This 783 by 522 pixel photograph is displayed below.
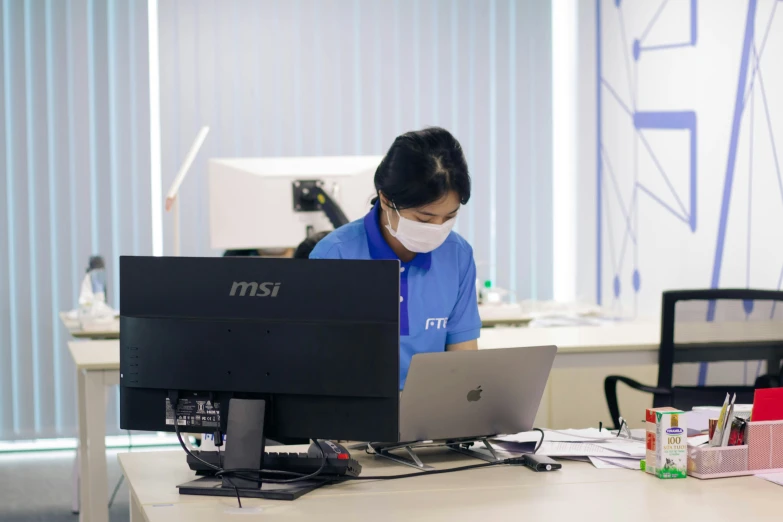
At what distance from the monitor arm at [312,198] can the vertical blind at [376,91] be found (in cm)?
195

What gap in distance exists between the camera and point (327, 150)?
5.01 metres

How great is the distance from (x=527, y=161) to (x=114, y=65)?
93.1 inches

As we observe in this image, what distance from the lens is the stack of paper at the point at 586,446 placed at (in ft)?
5.96

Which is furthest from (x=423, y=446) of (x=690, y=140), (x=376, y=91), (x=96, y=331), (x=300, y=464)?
(x=376, y=91)

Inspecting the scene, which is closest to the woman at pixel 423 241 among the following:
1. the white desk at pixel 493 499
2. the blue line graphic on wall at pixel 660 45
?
the white desk at pixel 493 499

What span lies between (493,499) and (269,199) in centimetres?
168

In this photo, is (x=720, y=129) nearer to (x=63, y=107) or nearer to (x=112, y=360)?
(x=112, y=360)

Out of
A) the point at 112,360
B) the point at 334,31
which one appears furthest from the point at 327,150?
the point at 112,360

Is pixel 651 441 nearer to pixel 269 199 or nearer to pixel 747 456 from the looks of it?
pixel 747 456

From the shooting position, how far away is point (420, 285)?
210 centimetres

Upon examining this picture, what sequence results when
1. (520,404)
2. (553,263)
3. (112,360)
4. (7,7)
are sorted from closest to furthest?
1. (520,404)
2. (112,360)
3. (7,7)
4. (553,263)

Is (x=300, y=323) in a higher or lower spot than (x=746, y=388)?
higher

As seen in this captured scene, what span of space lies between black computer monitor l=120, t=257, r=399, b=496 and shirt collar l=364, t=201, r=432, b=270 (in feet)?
1.66

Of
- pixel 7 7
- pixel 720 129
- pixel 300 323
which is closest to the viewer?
pixel 300 323
